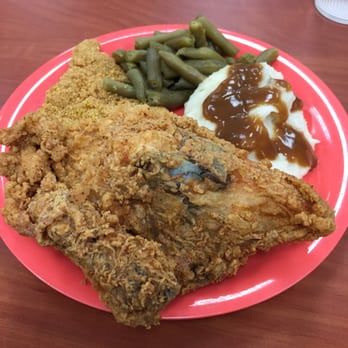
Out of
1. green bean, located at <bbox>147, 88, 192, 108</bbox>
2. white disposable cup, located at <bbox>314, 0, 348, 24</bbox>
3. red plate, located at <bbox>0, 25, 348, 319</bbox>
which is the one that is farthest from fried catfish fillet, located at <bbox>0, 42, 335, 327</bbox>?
white disposable cup, located at <bbox>314, 0, 348, 24</bbox>

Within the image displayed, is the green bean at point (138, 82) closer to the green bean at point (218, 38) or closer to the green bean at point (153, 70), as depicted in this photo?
the green bean at point (153, 70)

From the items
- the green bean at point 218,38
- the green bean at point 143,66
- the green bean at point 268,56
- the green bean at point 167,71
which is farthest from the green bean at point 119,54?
the green bean at point 268,56

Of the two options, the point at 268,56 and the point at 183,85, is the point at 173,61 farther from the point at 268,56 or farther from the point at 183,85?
the point at 268,56

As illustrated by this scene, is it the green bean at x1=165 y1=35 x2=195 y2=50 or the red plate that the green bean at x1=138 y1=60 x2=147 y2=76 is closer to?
the green bean at x1=165 y1=35 x2=195 y2=50

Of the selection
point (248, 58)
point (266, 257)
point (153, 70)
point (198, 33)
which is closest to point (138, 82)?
point (153, 70)

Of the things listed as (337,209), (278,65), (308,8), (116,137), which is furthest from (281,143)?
(308,8)

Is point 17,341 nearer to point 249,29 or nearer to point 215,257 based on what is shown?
point 215,257
